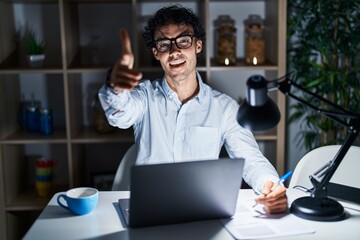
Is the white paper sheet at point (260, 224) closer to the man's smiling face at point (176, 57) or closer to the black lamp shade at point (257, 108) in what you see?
the black lamp shade at point (257, 108)

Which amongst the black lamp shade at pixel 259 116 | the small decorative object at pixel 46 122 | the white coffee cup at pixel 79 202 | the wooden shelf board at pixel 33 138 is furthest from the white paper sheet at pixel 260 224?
the small decorative object at pixel 46 122

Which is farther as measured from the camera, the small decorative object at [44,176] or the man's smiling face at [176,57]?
the small decorative object at [44,176]

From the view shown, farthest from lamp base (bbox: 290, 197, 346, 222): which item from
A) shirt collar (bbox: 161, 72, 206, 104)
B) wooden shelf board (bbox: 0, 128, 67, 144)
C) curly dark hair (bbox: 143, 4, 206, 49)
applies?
wooden shelf board (bbox: 0, 128, 67, 144)

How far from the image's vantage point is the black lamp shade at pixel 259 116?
5.50 ft

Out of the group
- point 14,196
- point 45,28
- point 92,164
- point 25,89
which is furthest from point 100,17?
point 14,196

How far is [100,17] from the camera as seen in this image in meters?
3.35

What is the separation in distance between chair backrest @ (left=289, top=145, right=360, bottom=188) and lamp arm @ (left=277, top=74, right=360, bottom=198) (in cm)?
43

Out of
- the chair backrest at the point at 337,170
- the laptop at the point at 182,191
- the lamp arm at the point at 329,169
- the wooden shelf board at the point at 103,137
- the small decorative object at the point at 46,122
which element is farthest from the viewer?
the small decorative object at the point at 46,122

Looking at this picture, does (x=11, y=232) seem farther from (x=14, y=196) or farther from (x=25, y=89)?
(x=25, y=89)

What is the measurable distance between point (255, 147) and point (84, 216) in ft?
2.62

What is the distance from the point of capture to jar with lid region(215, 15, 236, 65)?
317 cm

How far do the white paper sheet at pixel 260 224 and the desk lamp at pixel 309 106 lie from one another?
6 centimetres

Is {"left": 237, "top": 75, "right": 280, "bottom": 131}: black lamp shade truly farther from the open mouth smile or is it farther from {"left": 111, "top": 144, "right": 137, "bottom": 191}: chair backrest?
{"left": 111, "top": 144, "right": 137, "bottom": 191}: chair backrest

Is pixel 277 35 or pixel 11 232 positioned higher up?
pixel 277 35
